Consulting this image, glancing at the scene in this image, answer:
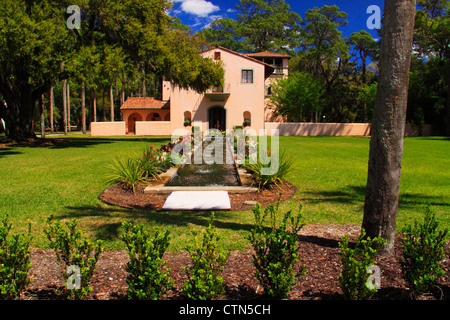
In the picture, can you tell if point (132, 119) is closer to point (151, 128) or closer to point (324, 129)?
point (151, 128)

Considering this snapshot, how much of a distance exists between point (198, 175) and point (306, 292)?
7737mm

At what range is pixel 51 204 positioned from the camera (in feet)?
21.3

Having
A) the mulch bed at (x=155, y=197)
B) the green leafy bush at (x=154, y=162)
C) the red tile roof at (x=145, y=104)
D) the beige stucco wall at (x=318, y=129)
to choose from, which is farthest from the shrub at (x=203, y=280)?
the red tile roof at (x=145, y=104)

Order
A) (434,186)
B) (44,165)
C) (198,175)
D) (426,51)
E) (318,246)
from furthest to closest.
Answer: (426,51) < (44,165) < (198,175) < (434,186) < (318,246)

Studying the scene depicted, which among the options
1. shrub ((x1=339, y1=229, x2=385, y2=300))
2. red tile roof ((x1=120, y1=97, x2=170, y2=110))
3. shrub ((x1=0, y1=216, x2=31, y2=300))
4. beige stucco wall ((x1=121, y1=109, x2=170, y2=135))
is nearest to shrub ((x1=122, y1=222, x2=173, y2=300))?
shrub ((x1=0, y1=216, x2=31, y2=300))

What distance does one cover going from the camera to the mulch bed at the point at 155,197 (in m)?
6.62

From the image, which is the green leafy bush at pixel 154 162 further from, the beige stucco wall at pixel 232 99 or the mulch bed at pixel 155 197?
the beige stucco wall at pixel 232 99

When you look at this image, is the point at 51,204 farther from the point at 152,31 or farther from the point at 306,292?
the point at 152,31

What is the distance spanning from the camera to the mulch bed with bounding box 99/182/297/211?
6.62 meters

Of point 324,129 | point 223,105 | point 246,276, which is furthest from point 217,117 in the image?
point 246,276

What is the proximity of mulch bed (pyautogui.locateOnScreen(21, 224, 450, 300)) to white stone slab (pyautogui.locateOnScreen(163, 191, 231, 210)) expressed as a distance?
2279mm

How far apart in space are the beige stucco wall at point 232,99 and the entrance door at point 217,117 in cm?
50
